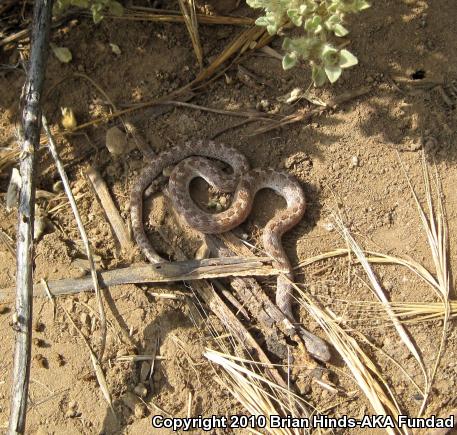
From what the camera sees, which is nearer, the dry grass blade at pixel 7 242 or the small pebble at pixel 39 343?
the small pebble at pixel 39 343

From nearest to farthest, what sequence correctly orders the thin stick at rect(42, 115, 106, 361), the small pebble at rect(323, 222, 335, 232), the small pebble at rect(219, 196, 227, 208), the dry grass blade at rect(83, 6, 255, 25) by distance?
the thin stick at rect(42, 115, 106, 361) < the small pebble at rect(323, 222, 335, 232) < the dry grass blade at rect(83, 6, 255, 25) < the small pebble at rect(219, 196, 227, 208)

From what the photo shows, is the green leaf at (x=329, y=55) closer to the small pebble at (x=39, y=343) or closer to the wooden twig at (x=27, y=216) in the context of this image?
the wooden twig at (x=27, y=216)

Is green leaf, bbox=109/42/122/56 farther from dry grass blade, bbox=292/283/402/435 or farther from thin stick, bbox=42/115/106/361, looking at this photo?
dry grass blade, bbox=292/283/402/435

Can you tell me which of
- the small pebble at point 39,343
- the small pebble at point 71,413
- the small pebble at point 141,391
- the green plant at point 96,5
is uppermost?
the green plant at point 96,5

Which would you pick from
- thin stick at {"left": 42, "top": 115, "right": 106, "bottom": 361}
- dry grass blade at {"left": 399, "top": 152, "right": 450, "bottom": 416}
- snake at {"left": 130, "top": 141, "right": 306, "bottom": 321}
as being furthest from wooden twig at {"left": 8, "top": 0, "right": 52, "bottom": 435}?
dry grass blade at {"left": 399, "top": 152, "right": 450, "bottom": 416}

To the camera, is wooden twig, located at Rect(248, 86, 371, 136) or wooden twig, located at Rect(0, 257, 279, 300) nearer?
wooden twig, located at Rect(0, 257, 279, 300)

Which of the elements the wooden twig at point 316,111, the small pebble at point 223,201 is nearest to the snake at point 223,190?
the small pebble at point 223,201

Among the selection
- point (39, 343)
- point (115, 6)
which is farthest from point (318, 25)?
point (39, 343)
